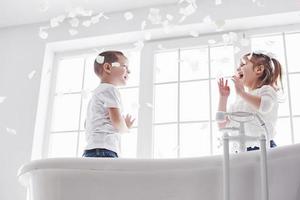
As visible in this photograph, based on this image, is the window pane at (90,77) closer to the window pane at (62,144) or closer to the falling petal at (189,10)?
the window pane at (62,144)

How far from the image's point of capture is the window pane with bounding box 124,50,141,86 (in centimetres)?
279

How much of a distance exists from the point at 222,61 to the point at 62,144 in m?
1.02

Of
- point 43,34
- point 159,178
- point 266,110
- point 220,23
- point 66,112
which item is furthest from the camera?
point 43,34

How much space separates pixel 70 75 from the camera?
296 cm

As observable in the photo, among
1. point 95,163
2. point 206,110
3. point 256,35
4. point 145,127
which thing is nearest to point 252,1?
point 256,35

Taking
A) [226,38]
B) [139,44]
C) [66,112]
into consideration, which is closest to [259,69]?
[226,38]

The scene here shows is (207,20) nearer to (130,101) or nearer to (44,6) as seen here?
(130,101)

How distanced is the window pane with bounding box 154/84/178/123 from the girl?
0.40m

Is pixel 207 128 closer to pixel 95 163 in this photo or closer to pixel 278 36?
pixel 278 36

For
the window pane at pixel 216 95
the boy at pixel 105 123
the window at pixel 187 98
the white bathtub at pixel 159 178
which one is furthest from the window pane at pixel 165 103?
the white bathtub at pixel 159 178

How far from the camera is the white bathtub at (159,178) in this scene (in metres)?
1.51

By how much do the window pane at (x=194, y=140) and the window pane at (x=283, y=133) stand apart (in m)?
0.35

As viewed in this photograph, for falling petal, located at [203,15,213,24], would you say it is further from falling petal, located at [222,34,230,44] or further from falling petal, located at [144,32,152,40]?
falling petal, located at [144,32,152,40]

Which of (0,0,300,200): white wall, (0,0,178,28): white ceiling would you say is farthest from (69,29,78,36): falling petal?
(0,0,178,28): white ceiling
